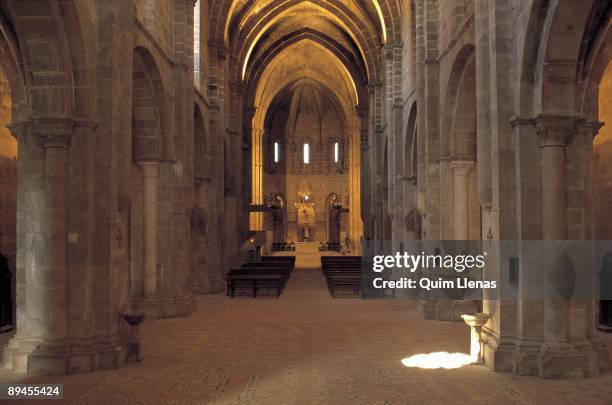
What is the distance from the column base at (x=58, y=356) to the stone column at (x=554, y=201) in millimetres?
7682

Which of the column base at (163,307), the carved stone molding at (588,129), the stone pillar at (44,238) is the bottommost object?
the column base at (163,307)

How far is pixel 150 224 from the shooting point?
16250 mm

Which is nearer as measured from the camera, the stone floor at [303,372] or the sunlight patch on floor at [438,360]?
the stone floor at [303,372]

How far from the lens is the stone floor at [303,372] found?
28.0ft

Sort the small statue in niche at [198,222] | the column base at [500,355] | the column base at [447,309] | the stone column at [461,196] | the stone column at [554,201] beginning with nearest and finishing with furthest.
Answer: the stone column at [554,201] < the column base at [500,355] < the column base at [447,309] < the stone column at [461,196] < the small statue in niche at [198,222]

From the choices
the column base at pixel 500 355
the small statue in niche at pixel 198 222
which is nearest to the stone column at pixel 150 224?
the small statue in niche at pixel 198 222

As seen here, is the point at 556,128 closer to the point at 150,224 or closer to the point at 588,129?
the point at 588,129

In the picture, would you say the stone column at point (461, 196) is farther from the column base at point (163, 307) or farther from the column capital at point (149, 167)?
the column capital at point (149, 167)

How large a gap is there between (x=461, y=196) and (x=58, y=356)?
36.0 feet

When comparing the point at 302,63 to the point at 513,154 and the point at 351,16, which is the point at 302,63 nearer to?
the point at 351,16

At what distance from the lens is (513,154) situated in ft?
33.7

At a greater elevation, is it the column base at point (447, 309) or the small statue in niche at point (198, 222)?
the small statue in niche at point (198, 222)

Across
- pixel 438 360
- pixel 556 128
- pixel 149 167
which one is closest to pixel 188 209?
pixel 149 167

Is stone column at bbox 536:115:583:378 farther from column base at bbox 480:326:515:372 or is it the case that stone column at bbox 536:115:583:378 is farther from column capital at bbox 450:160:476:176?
column capital at bbox 450:160:476:176
